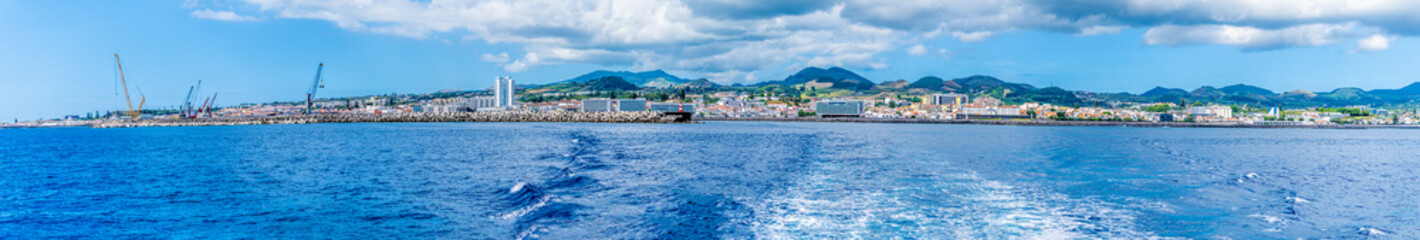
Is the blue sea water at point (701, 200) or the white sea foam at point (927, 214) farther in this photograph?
the blue sea water at point (701, 200)

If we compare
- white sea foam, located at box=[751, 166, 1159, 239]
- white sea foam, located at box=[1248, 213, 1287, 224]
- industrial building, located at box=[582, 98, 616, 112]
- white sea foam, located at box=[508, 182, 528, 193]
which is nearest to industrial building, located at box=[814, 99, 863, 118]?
industrial building, located at box=[582, 98, 616, 112]

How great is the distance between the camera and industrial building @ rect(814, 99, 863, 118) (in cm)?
17112

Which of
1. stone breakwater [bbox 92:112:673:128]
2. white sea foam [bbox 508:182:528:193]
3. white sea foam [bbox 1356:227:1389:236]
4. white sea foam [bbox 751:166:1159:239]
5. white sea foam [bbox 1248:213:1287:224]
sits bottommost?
white sea foam [bbox 1356:227:1389:236]

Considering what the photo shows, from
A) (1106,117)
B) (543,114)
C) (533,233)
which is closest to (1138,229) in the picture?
(533,233)

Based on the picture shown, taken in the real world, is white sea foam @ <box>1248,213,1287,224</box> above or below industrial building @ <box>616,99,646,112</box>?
below

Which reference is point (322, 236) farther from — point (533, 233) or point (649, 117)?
point (649, 117)

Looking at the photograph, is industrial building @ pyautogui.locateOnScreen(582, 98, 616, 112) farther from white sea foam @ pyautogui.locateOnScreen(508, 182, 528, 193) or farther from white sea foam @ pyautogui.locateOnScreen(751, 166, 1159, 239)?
white sea foam @ pyautogui.locateOnScreen(751, 166, 1159, 239)

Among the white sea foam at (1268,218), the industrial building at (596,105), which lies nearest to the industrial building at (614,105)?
the industrial building at (596,105)

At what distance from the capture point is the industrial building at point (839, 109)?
17112 centimetres

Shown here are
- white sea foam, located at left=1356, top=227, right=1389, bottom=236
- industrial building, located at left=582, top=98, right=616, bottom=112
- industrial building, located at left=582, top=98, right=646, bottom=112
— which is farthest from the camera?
industrial building, located at left=582, top=98, right=616, bottom=112

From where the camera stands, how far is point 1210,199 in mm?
14156

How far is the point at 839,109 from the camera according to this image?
173375mm

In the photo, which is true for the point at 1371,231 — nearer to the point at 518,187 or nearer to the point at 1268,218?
the point at 1268,218

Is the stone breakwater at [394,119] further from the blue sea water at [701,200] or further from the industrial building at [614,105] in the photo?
the blue sea water at [701,200]
